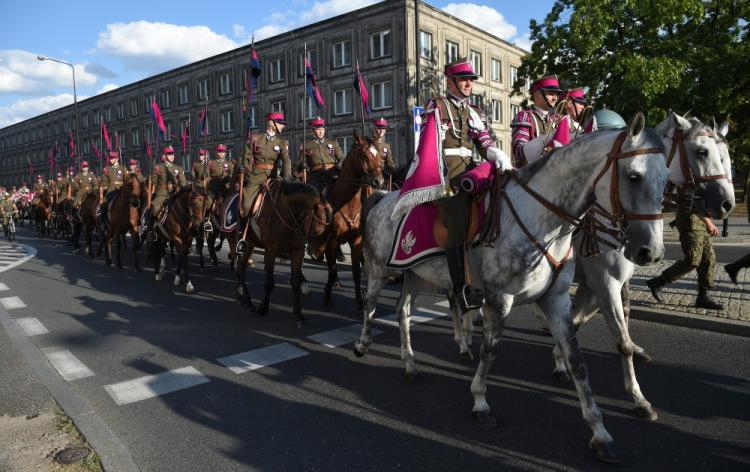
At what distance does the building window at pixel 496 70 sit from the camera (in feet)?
138

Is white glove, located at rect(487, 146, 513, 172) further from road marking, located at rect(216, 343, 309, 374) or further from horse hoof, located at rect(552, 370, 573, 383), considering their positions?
road marking, located at rect(216, 343, 309, 374)

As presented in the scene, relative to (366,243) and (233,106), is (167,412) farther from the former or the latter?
(233,106)

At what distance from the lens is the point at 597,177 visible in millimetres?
3660

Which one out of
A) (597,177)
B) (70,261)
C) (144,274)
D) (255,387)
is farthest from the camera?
(70,261)

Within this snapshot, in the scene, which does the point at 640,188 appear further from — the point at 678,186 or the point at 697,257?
the point at 697,257

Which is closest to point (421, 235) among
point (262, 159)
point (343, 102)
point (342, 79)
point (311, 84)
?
point (262, 159)

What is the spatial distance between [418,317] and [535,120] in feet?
11.5

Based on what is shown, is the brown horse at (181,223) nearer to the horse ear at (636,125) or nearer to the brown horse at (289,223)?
the brown horse at (289,223)

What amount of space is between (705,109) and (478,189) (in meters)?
22.8

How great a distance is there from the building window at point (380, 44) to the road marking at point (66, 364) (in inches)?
1273

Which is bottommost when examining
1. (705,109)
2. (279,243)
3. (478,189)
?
(279,243)

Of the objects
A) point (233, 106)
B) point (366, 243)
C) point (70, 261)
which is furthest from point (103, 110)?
point (366, 243)

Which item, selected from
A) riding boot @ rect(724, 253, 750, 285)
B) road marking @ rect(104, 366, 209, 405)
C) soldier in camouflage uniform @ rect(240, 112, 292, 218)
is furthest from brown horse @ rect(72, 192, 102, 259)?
riding boot @ rect(724, 253, 750, 285)

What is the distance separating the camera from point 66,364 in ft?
20.0
